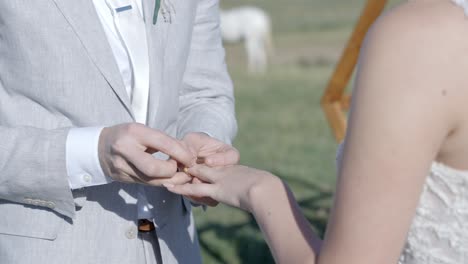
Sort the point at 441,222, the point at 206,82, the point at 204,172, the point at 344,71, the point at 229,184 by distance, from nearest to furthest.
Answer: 1. the point at 441,222
2. the point at 229,184
3. the point at 204,172
4. the point at 206,82
5. the point at 344,71

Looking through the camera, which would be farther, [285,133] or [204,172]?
[285,133]

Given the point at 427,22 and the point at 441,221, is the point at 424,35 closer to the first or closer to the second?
the point at 427,22

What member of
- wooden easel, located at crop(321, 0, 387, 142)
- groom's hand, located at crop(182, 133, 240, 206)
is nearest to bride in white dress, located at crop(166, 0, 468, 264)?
groom's hand, located at crop(182, 133, 240, 206)

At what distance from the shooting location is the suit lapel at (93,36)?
7.87 ft

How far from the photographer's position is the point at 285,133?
13.5 metres

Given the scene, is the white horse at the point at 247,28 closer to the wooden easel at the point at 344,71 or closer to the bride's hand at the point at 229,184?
the wooden easel at the point at 344,71

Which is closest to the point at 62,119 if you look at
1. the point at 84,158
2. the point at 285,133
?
the point at 84,158

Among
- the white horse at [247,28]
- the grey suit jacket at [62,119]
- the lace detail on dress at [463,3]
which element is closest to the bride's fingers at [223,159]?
the grey suit jacket at [62,119]

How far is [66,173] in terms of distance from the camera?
2.38 metres

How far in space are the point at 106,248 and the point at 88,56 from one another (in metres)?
0.53

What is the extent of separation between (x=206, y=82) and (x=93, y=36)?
1.72 feet

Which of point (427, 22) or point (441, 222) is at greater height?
point (427, 22)

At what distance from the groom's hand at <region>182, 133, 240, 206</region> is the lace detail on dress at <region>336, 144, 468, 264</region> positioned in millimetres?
549

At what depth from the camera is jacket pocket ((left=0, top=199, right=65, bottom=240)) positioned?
7.95 feet
